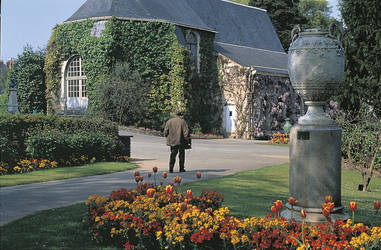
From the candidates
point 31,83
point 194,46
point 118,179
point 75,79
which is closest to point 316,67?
point 118,179

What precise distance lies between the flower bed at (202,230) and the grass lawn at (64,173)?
4390 mm

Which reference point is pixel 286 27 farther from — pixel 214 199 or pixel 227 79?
pixel 214 199

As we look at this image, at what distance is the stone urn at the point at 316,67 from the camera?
19.2 feet

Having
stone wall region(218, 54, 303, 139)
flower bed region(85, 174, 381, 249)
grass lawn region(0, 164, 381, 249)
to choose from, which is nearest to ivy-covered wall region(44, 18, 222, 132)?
stone wall region(218, 54, 303, 139)

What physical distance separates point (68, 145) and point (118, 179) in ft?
10.3

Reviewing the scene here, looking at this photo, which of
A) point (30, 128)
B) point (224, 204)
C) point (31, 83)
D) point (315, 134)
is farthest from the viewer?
point (31, 83)

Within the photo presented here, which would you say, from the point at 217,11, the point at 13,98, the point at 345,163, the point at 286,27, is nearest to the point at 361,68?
the point at 345,163

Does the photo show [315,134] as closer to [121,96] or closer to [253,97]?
[121,96]

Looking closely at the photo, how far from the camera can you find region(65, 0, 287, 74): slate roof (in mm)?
26531

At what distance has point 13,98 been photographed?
841 inches

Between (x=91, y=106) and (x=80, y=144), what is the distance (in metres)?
13.1

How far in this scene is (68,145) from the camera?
1234cm

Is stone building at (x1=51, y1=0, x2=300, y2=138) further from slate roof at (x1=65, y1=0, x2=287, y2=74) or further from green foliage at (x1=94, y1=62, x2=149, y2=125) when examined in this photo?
green foliage at (x1=94, y1=62, x2=149, y2=125)

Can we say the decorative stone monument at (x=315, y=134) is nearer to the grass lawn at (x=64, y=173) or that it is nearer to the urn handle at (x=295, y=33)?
the urn handle at (x=295, y=33)
